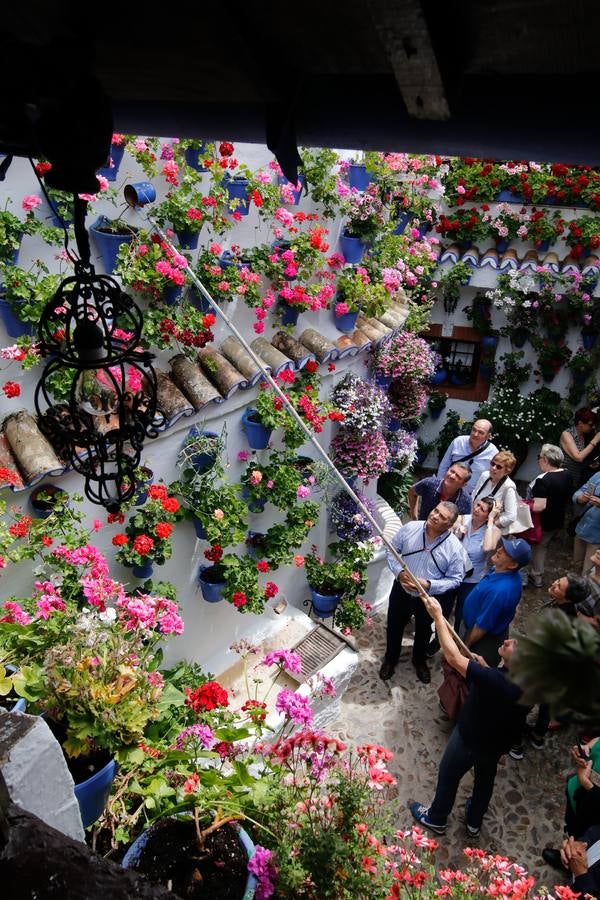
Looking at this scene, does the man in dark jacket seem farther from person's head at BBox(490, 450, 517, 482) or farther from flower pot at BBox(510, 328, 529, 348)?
flower pot at BBox(510, 328, 529, 348)

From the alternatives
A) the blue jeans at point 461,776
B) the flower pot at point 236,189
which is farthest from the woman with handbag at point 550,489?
the flower pot at point 236,189

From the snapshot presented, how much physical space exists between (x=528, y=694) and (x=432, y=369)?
262 inches

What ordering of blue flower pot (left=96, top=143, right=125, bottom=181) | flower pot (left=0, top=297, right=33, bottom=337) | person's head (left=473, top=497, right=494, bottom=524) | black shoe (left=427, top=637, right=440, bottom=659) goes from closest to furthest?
flower pot (left=0, top=297, right=33, bottom=337) → blue flower pot (left=96, top=143, right=125, bottom=181) → person's head (left=473, top=497, right=494, bottom=524) → black shoe (left=427, top=637, right=440, bottom=659)

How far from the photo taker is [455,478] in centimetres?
586

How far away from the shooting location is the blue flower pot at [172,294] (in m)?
3.98

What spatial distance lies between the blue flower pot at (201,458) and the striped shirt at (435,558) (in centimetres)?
186

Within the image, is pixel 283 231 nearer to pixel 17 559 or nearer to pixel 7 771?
pixel 17 559

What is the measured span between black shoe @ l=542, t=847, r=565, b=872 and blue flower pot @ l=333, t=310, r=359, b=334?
14.0 ft

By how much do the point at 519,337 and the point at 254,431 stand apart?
5981 mm

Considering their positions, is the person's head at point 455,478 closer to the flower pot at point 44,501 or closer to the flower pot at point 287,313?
the flower pot at point 287,313

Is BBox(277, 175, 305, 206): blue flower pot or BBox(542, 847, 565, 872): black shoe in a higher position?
BBox(277, 175, 305, 206): blue flower pot

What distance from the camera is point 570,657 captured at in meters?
0.57

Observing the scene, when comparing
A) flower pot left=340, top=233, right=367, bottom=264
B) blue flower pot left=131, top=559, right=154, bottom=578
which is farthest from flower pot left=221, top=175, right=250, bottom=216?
blue flower pot left=131, top=559, right=154, bottom=578

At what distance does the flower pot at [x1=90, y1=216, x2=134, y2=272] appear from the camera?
3.71 m
